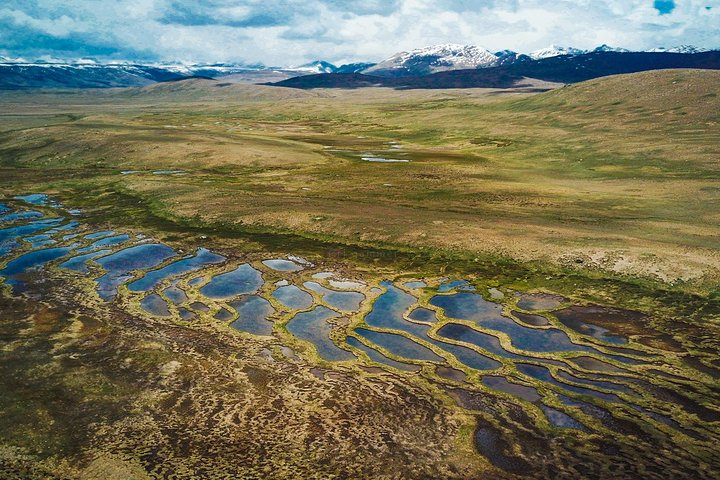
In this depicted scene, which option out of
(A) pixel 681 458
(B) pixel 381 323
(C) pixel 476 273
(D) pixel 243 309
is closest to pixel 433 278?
(C) pixel 476 273

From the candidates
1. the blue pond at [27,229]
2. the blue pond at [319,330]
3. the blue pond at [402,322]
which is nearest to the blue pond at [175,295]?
the blue pond at [319,330]

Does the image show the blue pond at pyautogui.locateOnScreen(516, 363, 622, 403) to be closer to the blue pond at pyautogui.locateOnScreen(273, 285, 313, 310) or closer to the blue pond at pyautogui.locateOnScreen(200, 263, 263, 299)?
the blue pond at pyautogui.locateOnScreen(273, 285, 313, 310)

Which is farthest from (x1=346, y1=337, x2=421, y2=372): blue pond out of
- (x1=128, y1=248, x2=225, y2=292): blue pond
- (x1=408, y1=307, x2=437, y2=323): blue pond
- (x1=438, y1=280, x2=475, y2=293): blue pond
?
(x1=128, y1=248, x2=225, y2=292): blue pond

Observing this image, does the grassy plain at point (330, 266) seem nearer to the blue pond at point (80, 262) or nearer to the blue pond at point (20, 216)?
the blue pond at point (80, 262)

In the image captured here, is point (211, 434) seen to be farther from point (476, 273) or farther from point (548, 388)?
point (476, 273)

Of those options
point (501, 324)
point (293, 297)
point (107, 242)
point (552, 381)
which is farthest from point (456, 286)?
point (107, 242)

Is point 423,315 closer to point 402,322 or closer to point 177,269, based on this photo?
point 402,322
